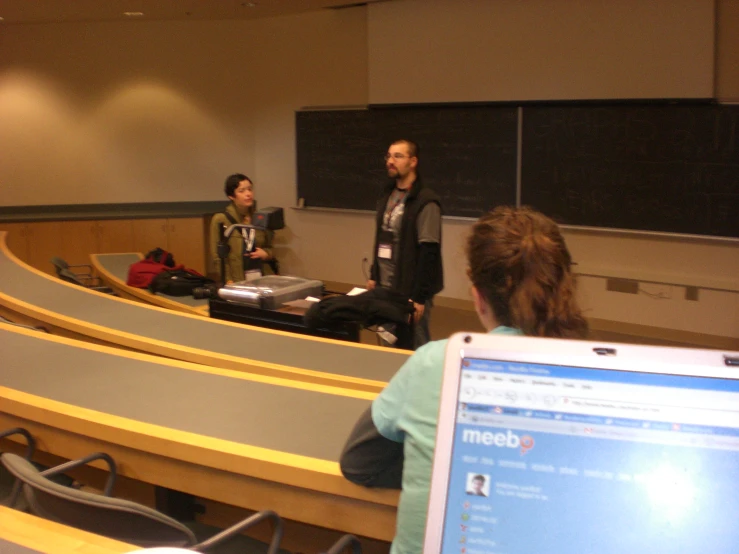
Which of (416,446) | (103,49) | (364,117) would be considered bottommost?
(416,446)

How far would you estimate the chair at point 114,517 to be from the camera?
1.43m

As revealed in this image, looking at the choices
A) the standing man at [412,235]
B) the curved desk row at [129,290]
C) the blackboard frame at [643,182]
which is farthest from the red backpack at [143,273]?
the blackboard frame at [643,182]

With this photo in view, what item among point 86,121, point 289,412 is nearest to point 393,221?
point 289,412

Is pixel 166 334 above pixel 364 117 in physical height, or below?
below

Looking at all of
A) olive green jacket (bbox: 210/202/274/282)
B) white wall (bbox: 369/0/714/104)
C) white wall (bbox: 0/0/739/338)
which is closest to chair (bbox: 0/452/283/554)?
olive green jacket (bbox: 210/202/274/282)

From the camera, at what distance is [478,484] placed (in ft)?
2.37

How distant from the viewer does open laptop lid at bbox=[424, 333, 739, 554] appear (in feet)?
2.20

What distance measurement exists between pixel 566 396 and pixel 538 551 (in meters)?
0.15

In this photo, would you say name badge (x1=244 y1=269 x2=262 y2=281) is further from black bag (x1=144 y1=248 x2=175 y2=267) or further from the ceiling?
the ceiling

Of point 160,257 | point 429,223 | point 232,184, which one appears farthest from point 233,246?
point 429,223

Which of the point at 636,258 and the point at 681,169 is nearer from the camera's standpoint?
the point at 681,169

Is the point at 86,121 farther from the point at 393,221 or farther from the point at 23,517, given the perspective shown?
the point at 23,517

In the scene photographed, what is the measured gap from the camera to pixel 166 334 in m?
2.95

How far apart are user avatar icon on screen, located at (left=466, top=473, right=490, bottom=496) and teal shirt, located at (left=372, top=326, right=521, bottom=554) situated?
325 millimetres
